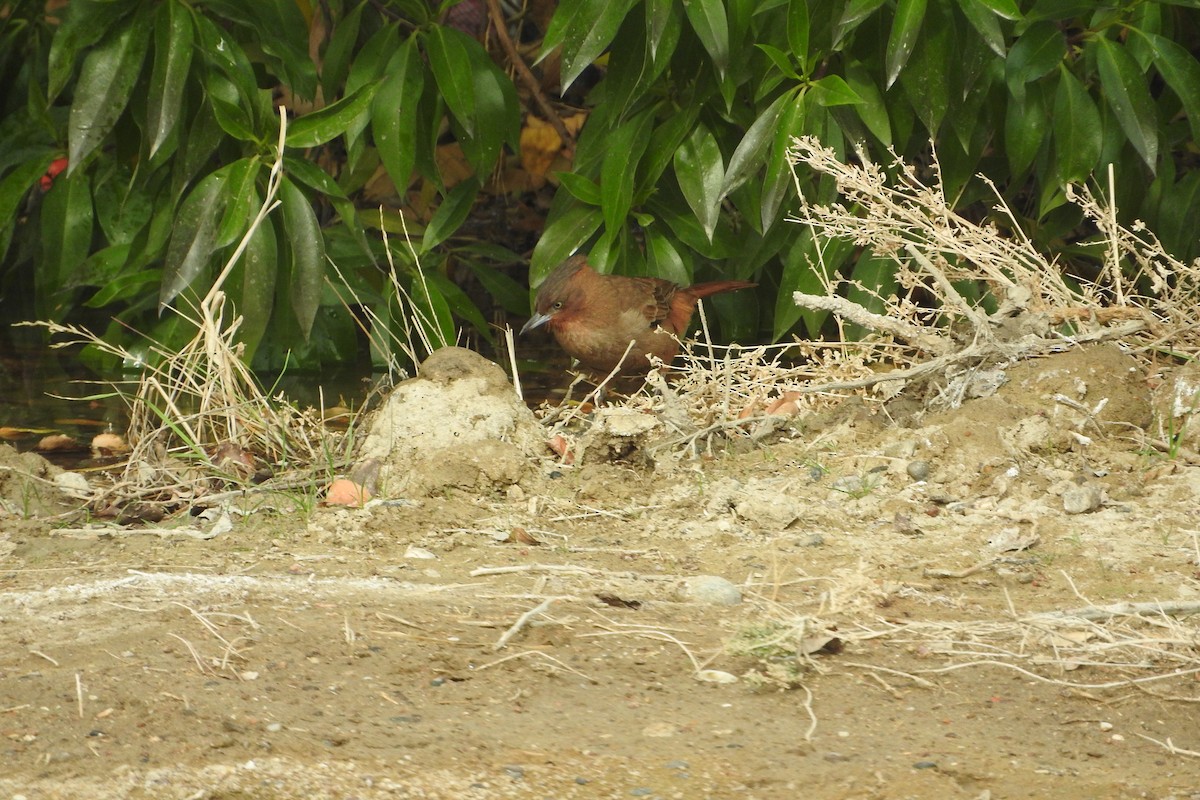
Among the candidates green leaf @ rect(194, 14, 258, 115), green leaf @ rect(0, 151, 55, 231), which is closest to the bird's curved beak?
green leaf @ rect(194, 14, 258, 115)

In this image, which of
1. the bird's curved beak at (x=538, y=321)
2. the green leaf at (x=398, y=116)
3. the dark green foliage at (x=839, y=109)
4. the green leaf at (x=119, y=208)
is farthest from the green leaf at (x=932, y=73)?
the green leaf at (x=119, y=208)

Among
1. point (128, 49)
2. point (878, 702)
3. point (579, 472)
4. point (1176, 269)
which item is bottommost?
point (579, 472)

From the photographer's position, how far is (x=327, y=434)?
4.49m

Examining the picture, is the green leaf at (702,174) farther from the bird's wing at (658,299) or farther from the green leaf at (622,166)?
the bird's wing at (658,299)

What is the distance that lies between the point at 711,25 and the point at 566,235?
4.56 ft

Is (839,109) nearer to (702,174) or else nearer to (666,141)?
(702,174)

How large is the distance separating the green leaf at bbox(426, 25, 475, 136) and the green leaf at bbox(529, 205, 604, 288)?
541mm

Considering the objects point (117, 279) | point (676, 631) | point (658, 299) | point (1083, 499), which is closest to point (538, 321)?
point (658, 299)

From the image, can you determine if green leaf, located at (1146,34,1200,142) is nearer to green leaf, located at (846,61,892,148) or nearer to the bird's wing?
green leaf, located at (846,61,892,148)

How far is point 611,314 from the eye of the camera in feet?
18.2

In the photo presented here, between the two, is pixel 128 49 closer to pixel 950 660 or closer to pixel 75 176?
pixel 75 176

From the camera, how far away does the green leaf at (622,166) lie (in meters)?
5.46

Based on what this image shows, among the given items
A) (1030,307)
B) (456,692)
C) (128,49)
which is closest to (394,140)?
(128,49)

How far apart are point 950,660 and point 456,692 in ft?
3.11
